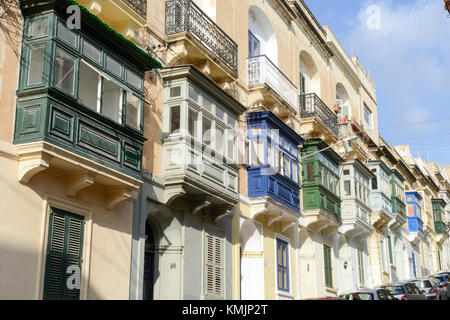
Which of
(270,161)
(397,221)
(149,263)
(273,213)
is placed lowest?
(149,263)

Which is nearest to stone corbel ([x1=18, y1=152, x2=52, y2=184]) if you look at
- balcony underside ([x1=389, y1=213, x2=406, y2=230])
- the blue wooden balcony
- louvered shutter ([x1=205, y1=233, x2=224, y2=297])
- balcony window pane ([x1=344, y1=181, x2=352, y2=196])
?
louvered shutter ([x1=205, y1=233, x2=224, y2=297])

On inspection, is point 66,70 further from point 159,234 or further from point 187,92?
point 159,234

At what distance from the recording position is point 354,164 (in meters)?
27.4

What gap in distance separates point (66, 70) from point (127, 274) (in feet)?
15.1

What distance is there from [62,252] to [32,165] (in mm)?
1836

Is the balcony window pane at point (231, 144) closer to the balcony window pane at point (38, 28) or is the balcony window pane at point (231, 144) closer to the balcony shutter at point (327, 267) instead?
the balcony window pane at point (38, 28)

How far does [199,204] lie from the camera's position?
15.9m

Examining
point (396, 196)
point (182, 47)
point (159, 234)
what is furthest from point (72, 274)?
point (396, 196)

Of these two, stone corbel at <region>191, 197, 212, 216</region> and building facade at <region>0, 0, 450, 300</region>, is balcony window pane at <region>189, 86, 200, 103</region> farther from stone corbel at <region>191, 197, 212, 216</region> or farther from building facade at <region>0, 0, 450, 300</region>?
stone corbel at <region>191, 197, 212, 216</region>

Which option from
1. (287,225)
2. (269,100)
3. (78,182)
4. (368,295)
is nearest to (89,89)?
(78,182)

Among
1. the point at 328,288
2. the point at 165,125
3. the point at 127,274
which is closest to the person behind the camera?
the point at 127,274

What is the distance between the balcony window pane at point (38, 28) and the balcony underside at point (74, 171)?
2297mm

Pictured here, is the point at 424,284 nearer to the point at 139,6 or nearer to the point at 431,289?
the point at 431,289

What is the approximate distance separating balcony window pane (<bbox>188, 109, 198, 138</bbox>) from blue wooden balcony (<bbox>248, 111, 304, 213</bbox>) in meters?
3.80
